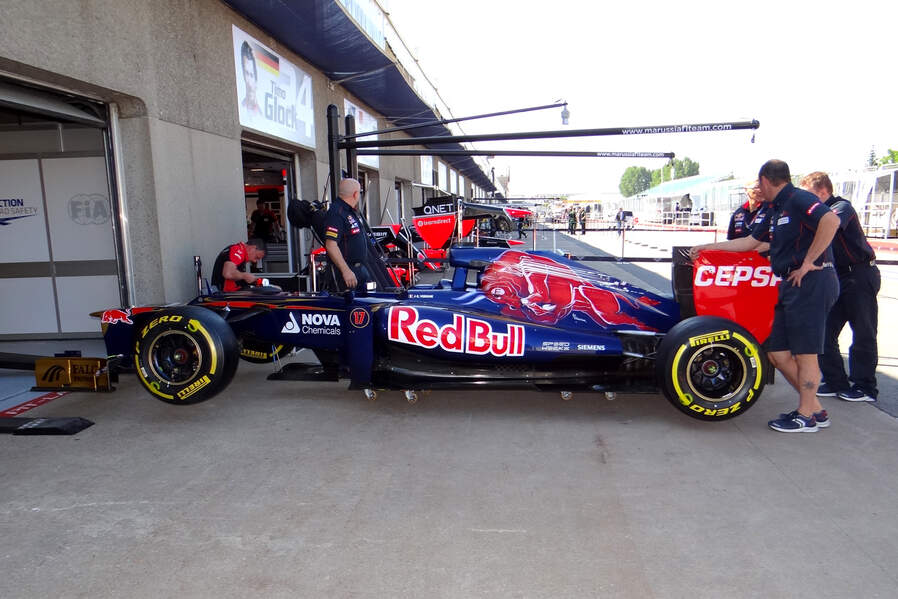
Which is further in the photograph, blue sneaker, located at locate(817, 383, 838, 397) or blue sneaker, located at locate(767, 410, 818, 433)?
blue sneaker, located at locate(817, 383, 838, 397)

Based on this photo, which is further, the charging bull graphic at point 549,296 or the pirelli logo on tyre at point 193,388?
the charging bull graphic at point 549,296

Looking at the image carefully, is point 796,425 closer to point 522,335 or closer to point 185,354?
point 522,335

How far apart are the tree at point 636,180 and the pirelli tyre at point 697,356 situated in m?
162

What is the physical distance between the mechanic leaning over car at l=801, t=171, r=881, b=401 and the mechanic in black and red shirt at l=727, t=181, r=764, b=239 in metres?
0.95

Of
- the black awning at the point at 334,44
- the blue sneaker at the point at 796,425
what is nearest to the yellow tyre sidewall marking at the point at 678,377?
the blue sneaker at the point at 796,425

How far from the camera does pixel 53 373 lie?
14.6 feet

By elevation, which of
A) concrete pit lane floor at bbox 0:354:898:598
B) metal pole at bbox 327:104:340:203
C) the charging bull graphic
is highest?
A: metal pole at bbox 327:104:340:203

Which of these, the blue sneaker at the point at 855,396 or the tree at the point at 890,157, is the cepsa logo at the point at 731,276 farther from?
the tree at the point at 890,157

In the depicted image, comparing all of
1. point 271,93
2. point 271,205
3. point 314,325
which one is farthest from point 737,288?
point 271,205

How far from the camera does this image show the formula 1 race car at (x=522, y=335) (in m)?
3.68

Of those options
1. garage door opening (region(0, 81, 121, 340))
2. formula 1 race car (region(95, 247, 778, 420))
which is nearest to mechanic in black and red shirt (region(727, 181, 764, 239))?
formula 1 race car (region(95, 247, 778, 420))

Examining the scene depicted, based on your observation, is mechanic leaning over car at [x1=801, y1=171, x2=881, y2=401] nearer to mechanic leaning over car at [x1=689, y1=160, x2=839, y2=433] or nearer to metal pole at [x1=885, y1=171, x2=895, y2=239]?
mechanic leaning over car at [x1=689, y1=160, x2=839, y2=433]

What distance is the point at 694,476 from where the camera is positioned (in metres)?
3.07

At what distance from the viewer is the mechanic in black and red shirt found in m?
5.21
